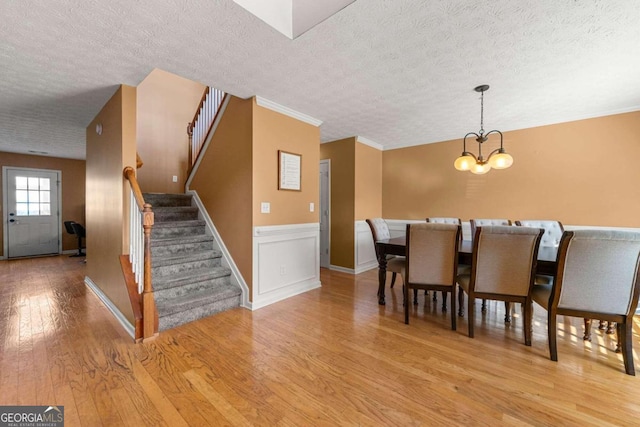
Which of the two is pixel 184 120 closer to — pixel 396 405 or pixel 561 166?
pixel 396 405

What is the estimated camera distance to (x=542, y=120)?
12.4ft

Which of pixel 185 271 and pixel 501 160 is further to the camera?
pixel 185 271

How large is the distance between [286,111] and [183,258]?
224 centimetres

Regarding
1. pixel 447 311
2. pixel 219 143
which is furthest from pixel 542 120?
pixel 219 143

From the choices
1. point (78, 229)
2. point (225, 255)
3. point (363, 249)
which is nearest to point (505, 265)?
point (363, 249)

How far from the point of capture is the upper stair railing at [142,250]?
2328 millimetres

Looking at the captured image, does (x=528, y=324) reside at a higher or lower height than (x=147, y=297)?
lower

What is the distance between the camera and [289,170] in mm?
3479

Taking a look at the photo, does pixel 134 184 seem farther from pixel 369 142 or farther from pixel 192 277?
pixel 369 142

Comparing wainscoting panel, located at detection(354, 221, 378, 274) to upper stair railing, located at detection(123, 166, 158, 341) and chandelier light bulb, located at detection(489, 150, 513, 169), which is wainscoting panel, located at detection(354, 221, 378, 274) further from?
upper stair railing, located at detection(123, 166, 158, 341)

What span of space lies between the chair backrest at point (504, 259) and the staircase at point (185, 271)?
2602 mm

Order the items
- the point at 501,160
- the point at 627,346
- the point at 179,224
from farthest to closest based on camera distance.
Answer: the point at 179,224
the point at 501,160
the point at 627,346

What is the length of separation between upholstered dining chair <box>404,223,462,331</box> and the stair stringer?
5.99 ft

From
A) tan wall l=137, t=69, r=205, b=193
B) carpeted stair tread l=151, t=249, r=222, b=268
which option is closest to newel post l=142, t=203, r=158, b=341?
carpeted stair tread l=151, t=249, r=222, b=268
